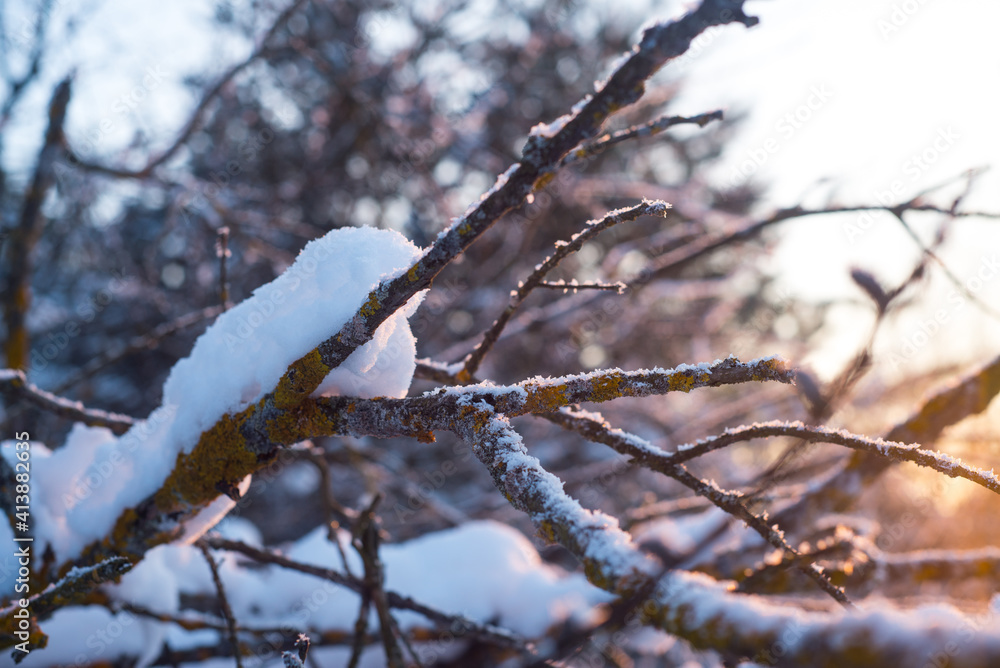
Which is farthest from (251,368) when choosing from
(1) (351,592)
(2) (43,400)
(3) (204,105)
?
(3) (204,105)

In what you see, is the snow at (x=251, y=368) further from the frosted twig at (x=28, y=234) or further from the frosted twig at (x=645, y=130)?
the frosted twig at (x=28, y=234)

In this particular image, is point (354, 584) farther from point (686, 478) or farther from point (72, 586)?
point (686, 478)

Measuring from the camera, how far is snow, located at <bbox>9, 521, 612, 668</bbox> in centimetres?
142

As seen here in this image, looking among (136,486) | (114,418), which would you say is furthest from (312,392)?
(114,418)

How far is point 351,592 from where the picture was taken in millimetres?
1723

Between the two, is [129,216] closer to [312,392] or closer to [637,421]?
[637,421]

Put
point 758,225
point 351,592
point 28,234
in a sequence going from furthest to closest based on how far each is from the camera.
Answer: point 28,234 → point 351,592 → point 758,225

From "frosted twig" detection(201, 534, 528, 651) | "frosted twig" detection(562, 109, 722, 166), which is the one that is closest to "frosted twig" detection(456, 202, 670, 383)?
"frosted twig" detection(562, 109, 722, 166)

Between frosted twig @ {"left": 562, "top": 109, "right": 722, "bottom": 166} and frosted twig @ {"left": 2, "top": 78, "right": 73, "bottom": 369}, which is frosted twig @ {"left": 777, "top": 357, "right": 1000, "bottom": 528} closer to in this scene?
frosted twig @ {"left": 562, "top": 109, "right": 722, "bottom": 166}

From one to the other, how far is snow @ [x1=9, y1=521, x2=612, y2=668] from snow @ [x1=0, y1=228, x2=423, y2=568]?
12.8 inches

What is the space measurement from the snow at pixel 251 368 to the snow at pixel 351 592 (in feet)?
1.07

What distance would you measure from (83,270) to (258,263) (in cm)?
178

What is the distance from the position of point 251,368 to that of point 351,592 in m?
1.08

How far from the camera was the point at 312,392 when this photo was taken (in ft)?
2.72
